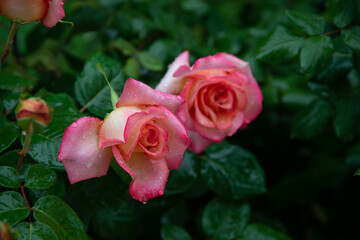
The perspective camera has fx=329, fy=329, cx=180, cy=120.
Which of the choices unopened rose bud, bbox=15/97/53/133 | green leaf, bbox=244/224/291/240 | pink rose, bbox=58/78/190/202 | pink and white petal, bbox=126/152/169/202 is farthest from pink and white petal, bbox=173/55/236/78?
green leaf, bbox=244/224/291/240

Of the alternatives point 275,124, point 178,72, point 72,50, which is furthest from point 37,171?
point 275,124

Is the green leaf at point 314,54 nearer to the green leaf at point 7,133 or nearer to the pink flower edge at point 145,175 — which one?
the pink flower edge at point 145,175

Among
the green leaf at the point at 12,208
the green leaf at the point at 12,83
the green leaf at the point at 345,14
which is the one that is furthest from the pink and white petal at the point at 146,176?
the green leaf at the point at 345,14

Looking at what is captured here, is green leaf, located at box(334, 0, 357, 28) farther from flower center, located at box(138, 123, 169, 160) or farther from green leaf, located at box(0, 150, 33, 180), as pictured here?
green leaf, located at box(0, 150, 33, 180)

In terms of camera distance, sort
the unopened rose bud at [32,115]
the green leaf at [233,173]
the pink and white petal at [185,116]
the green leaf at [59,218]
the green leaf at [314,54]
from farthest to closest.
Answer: the green leaf at [233,173] → the green leaf at [314,54] → the pink and white petal at [185,116] → the green leaf at [59,218] → the unopened rose bud at [32,115]

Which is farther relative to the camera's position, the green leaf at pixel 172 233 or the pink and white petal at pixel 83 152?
the green leaf at pixel 172 233

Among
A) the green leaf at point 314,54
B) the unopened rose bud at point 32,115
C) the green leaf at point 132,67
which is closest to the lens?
the unopened rose bud at point 32,115
